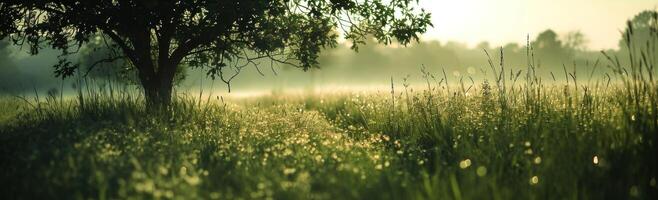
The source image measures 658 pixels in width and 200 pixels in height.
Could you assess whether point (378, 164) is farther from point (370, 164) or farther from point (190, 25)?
point (190, 25)

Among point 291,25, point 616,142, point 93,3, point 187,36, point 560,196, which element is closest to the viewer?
point 560,196

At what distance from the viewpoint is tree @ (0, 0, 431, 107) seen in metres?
8.80

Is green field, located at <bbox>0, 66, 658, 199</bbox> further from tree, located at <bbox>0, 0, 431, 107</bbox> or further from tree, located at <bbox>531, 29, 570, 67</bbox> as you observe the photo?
tree, located at <bbox>531, 29, 570, 67</bbox>

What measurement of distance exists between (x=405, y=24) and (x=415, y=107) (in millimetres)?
2652

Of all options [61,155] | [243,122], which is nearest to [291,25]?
[243,122]

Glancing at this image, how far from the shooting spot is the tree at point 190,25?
28.9 ft

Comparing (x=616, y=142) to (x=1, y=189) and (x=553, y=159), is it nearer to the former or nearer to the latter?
(x=553, y=159)

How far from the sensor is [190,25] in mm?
9516

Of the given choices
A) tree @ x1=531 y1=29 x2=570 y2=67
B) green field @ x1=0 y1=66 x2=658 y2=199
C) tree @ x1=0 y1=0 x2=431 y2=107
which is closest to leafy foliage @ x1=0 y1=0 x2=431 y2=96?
tree @ x1=0 y1=0 x2=431 y2=107

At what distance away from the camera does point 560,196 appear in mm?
3791

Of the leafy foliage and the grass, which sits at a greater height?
the leafy foliage

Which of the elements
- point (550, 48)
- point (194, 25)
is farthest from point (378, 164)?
point (550, 48)

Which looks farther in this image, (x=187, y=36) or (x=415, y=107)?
(x=187, y=36)

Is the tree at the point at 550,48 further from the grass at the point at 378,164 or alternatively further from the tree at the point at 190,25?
the grass at the point at 378,164
